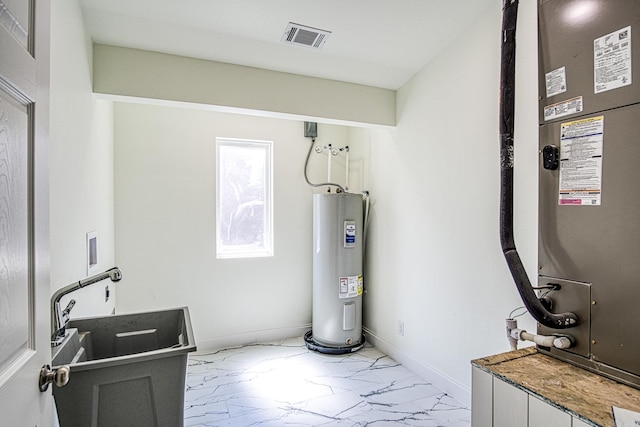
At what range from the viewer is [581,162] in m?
1.33

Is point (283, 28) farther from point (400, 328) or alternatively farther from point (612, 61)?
point (400, 328)

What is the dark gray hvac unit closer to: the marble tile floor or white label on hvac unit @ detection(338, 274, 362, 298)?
the marble tile floor

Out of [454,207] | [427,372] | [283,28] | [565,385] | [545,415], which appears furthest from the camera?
[427,372]

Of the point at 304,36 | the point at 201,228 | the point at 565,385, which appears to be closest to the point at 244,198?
the point at 201,228

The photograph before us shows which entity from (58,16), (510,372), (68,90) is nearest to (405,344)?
(510,372)

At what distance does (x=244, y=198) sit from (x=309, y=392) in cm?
187

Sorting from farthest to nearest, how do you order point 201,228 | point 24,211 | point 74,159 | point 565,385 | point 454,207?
→ point 201,228 < point 454,207 < point 74,159 < point 565,385 < point 24,211

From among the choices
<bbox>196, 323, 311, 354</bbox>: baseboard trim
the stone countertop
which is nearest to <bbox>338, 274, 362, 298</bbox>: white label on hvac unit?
<bbox>196, 323, 311, 354</bbox>: baseboard trim

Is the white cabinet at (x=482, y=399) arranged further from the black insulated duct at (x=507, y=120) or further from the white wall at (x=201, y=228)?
the white wall at (x=201, y=228)

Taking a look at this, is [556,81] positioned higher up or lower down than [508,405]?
higher up

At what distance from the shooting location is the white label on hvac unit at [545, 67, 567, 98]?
1399 mm

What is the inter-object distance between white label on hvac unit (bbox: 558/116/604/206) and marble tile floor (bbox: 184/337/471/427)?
4.87 ft

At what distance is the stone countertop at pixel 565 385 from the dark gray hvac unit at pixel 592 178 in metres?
0.07

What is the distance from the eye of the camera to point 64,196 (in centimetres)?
151
